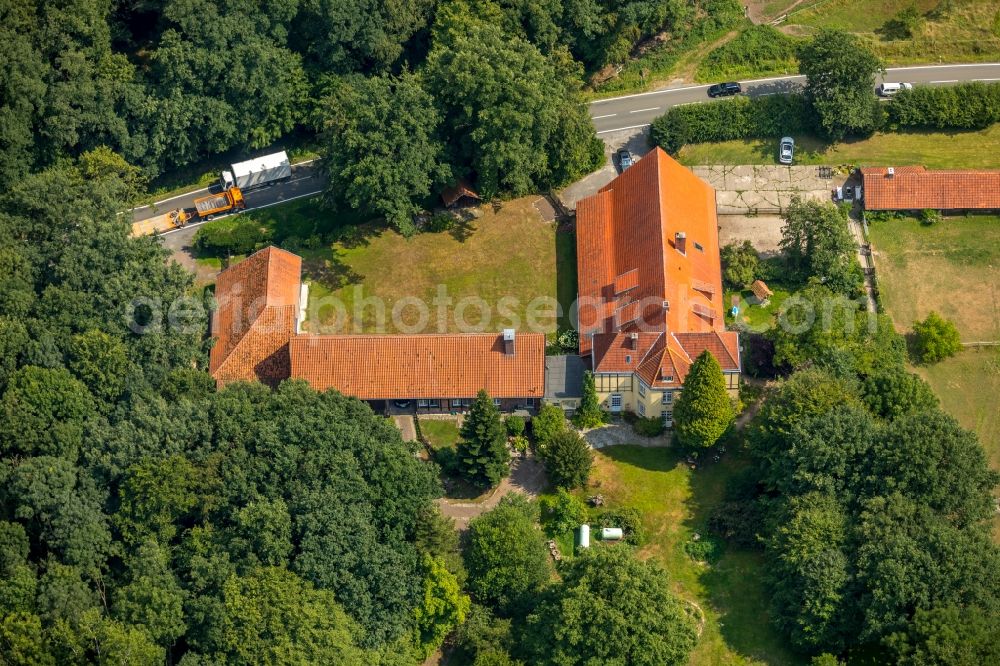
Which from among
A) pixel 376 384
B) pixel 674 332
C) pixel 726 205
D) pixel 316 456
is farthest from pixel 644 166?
pixel 316 456

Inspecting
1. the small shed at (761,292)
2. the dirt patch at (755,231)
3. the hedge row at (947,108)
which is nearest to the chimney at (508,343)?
the small shed at (761,292)

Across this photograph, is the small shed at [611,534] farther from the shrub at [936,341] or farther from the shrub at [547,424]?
the shrub at [936,341]

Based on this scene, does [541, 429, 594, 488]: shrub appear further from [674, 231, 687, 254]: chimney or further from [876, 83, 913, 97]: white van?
[876, 83, 913, 97]: white van

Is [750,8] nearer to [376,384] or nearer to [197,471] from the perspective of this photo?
[376,384]

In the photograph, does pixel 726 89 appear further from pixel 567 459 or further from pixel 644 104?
pixel 567 459

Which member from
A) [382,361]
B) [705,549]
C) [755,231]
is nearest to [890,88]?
[755,231]
